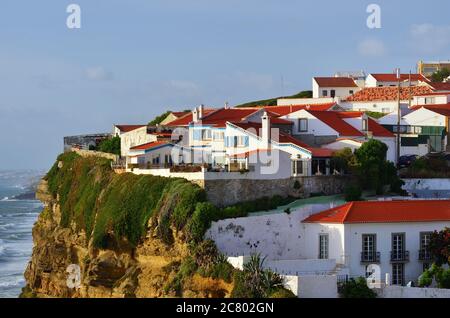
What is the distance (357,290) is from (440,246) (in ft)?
15.7

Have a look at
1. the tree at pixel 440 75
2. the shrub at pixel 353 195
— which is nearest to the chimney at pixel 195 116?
→ the shrub at pixel 353 195

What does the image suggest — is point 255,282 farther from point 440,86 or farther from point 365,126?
point 440,86

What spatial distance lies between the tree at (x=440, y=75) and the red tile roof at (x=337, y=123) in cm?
3400

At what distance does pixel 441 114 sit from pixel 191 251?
Result: 2302 cm

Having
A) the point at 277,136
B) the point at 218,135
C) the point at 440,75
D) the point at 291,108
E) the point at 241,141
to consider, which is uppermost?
the point at 440,75

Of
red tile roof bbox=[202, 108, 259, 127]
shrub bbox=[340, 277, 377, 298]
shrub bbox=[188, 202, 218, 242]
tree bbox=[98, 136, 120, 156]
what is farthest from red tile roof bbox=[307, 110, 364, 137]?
shrub bbox=[340, 277, 377, 298]

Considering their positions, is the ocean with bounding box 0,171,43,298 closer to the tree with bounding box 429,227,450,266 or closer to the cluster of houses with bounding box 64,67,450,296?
the cluster of houses with bounding box 64,67,450,296

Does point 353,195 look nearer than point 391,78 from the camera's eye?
Yes

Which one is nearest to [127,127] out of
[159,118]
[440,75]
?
[159,118]

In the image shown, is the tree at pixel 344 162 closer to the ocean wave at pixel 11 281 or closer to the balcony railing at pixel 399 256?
the balcony railing at pixel 399 256

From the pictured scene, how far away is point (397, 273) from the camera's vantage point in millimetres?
47031

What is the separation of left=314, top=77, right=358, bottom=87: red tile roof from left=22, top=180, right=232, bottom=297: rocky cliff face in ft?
87.0

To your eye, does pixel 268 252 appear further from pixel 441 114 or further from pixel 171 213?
pixel 441 114

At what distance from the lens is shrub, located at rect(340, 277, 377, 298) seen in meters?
43.2
